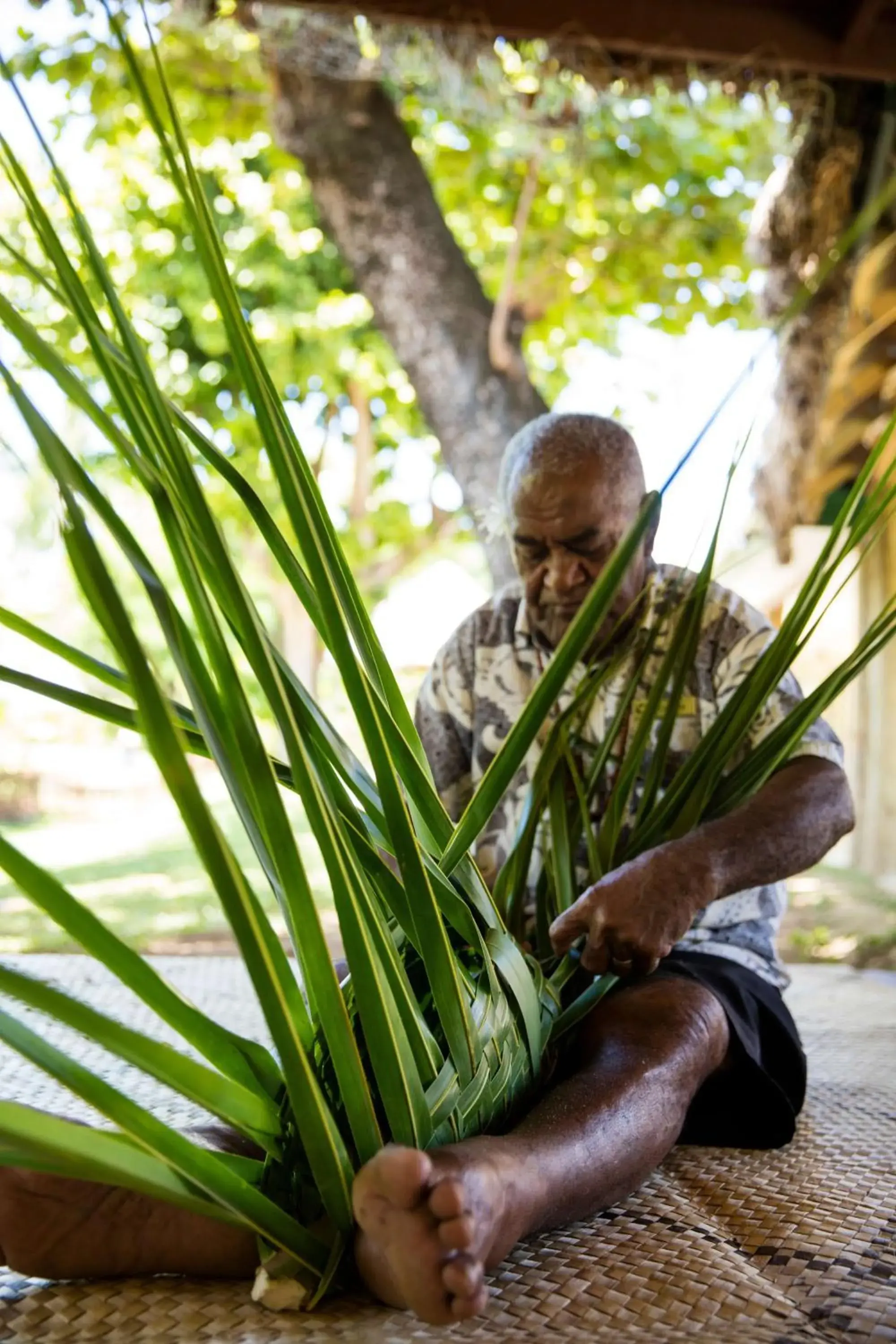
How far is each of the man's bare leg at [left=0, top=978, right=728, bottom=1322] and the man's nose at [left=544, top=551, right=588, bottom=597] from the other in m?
0.48

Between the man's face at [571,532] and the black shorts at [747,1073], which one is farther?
the man's face at [571,532]

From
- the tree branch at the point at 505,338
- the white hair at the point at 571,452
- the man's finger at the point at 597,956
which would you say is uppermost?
the tree branch at the point at 505,338

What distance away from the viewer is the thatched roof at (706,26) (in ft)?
8.37

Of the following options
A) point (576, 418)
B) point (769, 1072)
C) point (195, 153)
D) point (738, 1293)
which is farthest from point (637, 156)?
point (738, 1293)

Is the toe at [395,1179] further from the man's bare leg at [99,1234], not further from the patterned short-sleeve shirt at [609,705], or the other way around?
the patterned short-sleeve shirt at [609,705]

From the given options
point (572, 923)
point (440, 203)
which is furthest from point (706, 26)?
point (572, 923)

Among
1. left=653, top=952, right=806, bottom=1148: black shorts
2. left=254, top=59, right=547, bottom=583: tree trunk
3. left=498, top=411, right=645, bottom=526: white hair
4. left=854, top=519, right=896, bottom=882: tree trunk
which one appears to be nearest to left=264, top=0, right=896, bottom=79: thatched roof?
left=254, top=59, right=547, bottom=583: tree trunk

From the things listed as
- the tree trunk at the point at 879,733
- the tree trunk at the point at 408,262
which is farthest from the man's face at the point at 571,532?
the tree trunk at the point at 879,733

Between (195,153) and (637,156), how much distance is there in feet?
6.27

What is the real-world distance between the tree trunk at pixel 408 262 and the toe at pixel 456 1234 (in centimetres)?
267

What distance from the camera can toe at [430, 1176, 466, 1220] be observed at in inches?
25.9

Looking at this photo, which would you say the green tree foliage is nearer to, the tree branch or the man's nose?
the tree branch

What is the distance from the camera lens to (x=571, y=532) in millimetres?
1422

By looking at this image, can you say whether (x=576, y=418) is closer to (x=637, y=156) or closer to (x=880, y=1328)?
(x=880, y=1328)
